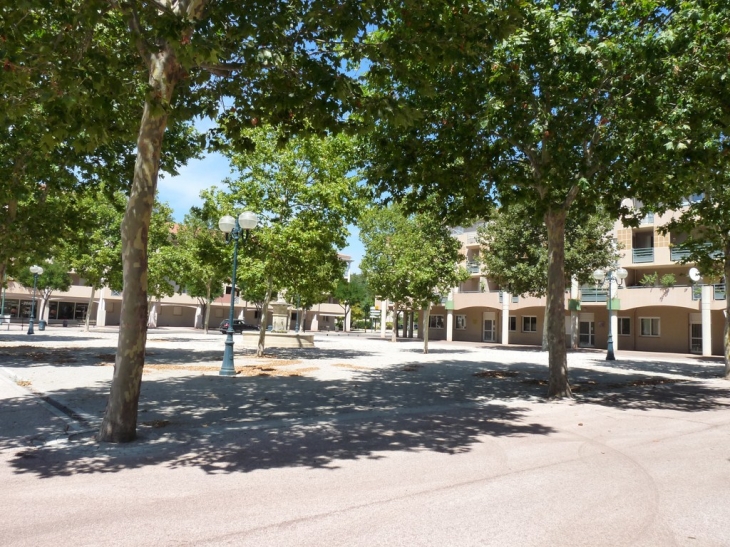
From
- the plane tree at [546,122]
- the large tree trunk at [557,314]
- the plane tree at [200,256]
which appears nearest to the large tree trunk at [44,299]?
the plane tree at [200,256]

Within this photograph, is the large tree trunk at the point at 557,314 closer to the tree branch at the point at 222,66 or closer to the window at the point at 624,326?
the tree branch at the point at 222,66

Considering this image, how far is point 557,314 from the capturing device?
39.7 ft

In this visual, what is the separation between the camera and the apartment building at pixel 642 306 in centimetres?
3441

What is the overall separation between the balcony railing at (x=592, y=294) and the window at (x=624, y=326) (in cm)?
287

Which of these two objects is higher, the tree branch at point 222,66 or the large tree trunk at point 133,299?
the tree branch at point 222,66

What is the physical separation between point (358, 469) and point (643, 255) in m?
36.6

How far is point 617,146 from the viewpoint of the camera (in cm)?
1015

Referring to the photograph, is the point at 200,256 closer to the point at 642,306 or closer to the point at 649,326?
the point at 642,306

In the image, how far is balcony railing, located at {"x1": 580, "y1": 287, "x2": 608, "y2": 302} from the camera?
1528 inches

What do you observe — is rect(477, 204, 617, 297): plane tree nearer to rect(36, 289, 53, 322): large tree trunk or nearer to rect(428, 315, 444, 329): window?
rect(428, 315, 444, 329): window

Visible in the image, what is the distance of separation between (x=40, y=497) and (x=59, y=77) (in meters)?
Result: 4.47

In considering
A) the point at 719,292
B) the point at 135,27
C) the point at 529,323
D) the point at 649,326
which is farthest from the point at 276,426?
the point at 529,323

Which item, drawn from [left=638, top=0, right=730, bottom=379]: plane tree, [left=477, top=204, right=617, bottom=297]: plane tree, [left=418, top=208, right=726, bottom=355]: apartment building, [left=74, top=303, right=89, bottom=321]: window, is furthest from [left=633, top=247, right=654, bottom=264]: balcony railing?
[left=74, top=303, right=89, bottom=321]: window

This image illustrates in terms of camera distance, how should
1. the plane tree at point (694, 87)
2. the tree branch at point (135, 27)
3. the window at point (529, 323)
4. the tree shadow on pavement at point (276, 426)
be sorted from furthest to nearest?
1. the window at point (529, 323)
2. the plane tree at point (694, 87)
3. the tree branch at point (135, 27)
4. the tree shadow on pavement at point (276, 426)
